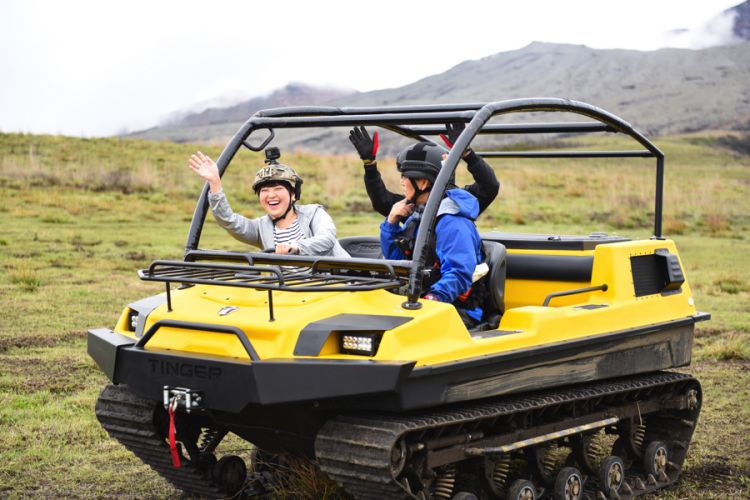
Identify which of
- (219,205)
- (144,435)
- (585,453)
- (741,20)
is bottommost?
(585,453)

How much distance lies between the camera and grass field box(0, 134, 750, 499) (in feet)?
23.0

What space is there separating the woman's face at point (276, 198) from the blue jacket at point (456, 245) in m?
1.11

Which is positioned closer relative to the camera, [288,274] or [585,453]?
[288,274]

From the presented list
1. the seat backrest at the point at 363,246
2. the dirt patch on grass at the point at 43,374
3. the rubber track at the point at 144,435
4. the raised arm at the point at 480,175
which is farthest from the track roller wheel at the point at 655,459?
the dirt patch on grass at the point at 43,374

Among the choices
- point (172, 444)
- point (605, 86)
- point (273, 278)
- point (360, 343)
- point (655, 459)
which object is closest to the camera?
point (360, 343)

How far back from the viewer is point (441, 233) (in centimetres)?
588

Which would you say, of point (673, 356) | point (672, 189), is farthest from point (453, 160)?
point (672, 189)

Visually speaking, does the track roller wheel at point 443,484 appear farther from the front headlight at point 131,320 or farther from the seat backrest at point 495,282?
the front headlight at point 131,320

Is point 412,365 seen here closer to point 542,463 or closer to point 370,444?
point 370,444

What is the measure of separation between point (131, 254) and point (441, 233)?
11.8 m

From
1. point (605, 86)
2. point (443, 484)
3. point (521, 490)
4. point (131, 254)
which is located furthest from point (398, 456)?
point (605, 86)

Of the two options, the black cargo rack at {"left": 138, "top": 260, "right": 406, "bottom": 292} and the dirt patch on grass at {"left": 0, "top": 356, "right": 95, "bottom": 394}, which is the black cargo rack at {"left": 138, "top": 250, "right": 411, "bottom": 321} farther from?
the dirt patch on grass at {"left": 0, "top": 356, "right": 95, "bottom": 394}

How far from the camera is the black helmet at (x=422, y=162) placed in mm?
6031

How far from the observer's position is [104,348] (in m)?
5.61
